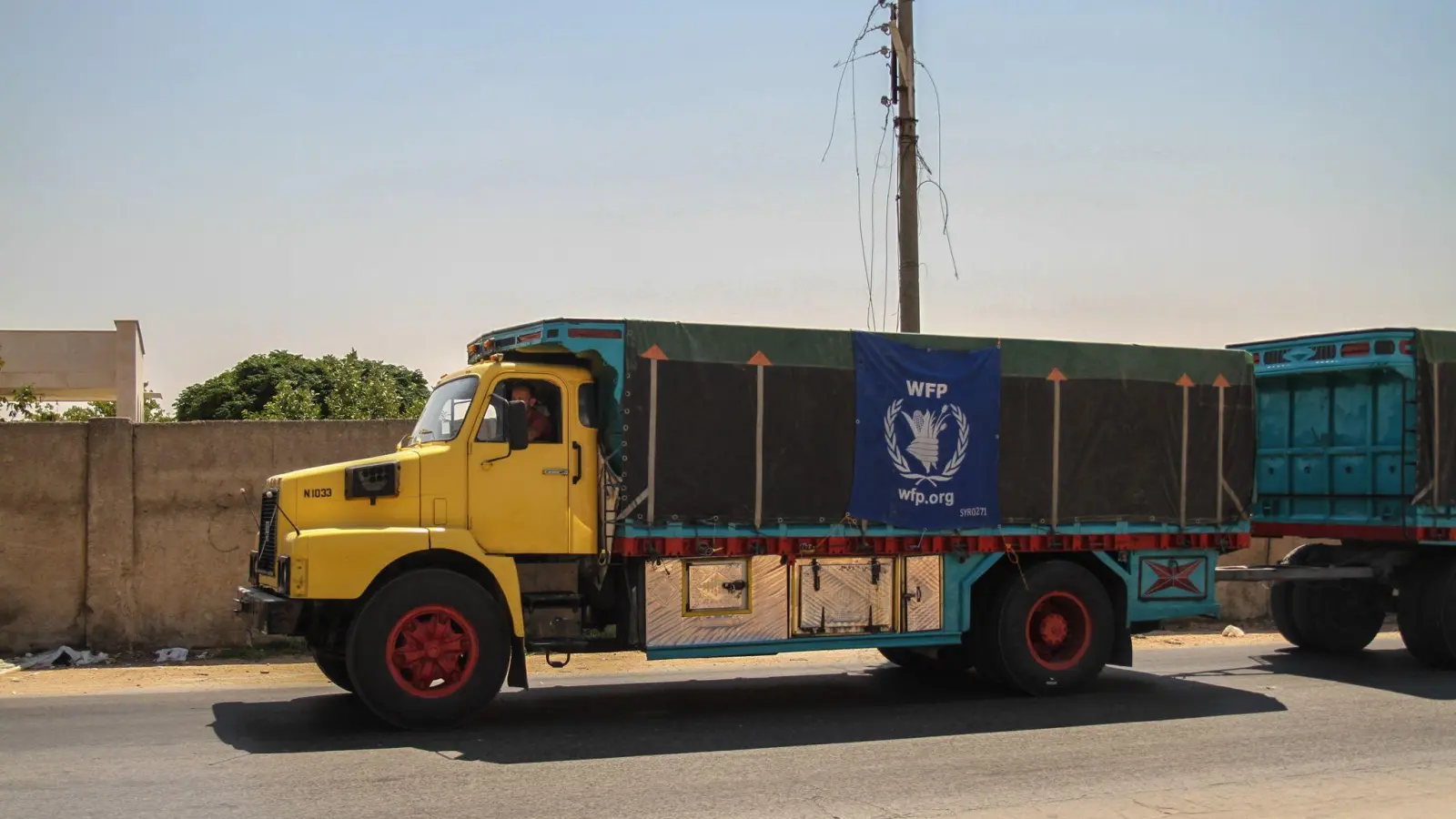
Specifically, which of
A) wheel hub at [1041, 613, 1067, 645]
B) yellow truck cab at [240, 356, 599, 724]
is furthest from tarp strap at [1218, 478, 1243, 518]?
yellow truck cab at [240, 356, 599, 724]

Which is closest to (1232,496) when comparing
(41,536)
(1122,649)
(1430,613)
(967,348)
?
(1122,649)

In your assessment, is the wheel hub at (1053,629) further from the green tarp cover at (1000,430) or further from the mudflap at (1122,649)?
the green tarp cover at (1000,430)

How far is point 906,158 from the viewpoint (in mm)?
15242

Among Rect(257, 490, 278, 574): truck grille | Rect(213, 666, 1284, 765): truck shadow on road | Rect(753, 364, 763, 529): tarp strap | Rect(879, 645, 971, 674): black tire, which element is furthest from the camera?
Rect(879, 645, 971, 674): black tire

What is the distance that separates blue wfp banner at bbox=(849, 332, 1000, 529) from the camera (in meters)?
11.1

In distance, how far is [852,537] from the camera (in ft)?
36.0

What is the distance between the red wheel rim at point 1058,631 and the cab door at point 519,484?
4.32 m

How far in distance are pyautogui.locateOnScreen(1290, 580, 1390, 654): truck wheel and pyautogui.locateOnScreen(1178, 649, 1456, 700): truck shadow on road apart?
17 centimetres

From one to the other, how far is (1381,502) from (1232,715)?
4213 mm

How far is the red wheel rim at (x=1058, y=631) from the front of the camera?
11.6m

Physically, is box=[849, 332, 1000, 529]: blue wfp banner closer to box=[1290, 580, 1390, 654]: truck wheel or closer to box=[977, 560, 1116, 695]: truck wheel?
box=[977, 560, 1116, 695]: truck wheel

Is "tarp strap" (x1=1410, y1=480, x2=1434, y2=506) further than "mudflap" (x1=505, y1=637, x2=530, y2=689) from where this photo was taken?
Yes

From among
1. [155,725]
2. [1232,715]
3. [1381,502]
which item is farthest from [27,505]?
[1381,502]

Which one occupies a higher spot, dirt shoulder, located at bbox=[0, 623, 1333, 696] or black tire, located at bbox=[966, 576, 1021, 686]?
black tire, located at bbox=[966, 576, 1021, 686]
